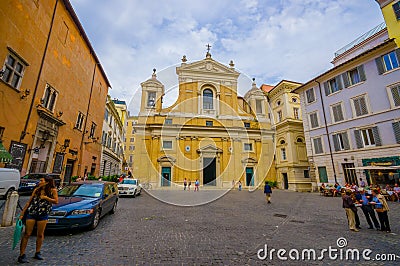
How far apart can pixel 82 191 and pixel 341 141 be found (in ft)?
72.4

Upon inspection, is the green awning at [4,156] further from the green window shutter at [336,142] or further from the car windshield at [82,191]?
the green window shutter at [336,142]

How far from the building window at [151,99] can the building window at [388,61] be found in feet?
85.2

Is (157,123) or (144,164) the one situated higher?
(157,123)

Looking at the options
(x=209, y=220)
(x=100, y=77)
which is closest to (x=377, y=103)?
(x=209, y=220)

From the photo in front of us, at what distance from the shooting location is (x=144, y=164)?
85.3ft

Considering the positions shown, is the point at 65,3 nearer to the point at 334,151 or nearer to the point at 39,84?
the point at 39,84

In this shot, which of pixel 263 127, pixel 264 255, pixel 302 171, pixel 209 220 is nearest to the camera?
pixel 264 255

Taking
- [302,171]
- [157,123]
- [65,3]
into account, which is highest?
[65,3]

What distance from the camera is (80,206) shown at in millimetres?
5441

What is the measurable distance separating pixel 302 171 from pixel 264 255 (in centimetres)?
2355

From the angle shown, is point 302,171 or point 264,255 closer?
point 264,255

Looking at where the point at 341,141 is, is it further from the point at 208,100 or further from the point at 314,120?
the point at 208,100

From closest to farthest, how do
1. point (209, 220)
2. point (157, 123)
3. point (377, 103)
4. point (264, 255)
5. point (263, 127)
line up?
point (264, 255) → point (209, 220) → point (377, 103) → point (157, 123) → point (263, 127)

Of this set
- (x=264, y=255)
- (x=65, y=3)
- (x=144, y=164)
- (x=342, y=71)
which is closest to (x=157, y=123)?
(x=144, y=164)
